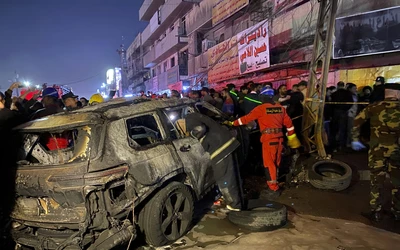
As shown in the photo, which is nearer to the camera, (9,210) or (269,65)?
(9,210)

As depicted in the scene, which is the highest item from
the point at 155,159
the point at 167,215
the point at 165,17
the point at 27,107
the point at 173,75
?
the point at 165,17

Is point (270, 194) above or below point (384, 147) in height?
below

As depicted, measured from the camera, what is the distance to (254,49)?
13.5 metres

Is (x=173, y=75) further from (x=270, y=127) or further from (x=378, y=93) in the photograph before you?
(x=270, y=127)

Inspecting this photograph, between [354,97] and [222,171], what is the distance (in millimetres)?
5476

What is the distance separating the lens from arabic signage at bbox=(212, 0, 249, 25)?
15994 millimetres

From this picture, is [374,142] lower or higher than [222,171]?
higher

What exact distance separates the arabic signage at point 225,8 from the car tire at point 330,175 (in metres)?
11.6

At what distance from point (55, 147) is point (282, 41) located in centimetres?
1084

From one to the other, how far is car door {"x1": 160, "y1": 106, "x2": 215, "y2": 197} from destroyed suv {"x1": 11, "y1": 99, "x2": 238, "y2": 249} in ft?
0.06

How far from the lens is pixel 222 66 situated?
17219 millimetres

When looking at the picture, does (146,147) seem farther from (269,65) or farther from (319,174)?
(269,65)

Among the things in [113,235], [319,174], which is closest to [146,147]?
[113,235]

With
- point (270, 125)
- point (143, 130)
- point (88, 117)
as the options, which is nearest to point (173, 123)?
point (143, 130)
